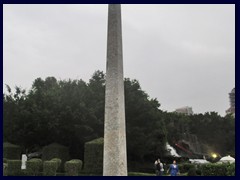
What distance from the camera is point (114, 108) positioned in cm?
1459

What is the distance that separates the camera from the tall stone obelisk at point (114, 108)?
47.3 ft

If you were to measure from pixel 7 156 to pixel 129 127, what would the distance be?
10.7 metres

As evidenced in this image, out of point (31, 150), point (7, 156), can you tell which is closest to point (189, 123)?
point (31, 150)

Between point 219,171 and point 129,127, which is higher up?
point 129,127

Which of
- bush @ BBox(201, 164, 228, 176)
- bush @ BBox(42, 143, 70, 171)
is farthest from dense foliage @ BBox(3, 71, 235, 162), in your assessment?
bush @ BBox(201, 164, 228, 176)

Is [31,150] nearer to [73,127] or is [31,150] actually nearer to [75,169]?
[73,127]

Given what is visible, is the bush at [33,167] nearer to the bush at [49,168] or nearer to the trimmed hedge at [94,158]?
the bush at [49,168]

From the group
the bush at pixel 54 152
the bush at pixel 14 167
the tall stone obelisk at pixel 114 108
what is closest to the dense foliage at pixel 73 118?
the bush at pixel 54 152

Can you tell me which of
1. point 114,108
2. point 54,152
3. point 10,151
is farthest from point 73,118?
point 114,108

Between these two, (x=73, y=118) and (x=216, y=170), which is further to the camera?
(x=73, y=118)

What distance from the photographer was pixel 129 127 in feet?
102

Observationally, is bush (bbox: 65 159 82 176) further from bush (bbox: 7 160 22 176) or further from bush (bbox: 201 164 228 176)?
bush (bbox: 201 164 228 176)

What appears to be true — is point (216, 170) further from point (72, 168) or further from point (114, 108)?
point (114, 108)

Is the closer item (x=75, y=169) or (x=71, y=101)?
(x=75, y=169)
